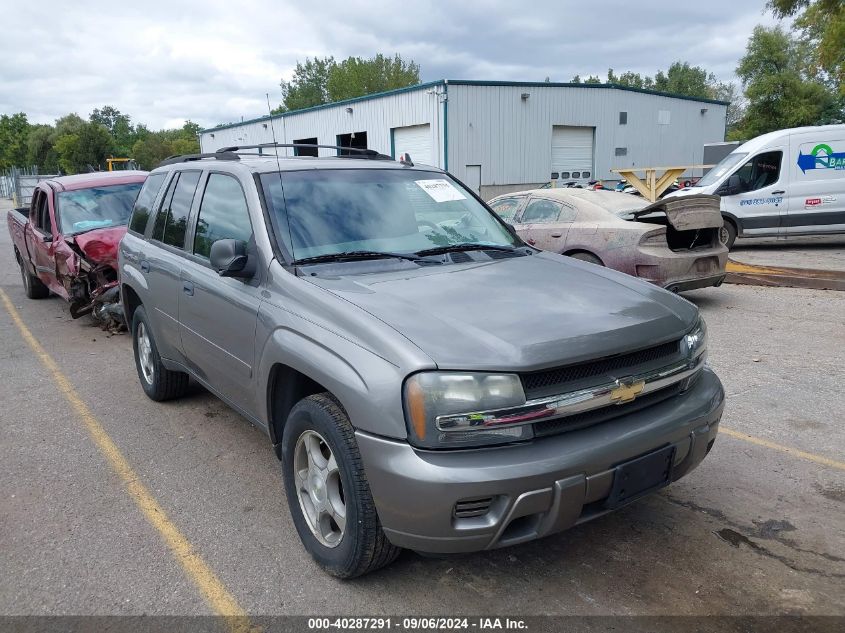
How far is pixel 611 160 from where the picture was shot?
2759cm

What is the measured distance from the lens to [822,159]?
1248 cm

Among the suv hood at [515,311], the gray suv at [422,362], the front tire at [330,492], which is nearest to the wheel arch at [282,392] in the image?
the gray suv at [422,362]

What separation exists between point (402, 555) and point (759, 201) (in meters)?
12.2

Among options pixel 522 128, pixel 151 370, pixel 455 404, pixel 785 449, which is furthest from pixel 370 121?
pixel 455 404

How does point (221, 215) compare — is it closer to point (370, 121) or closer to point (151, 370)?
point (151, 370)

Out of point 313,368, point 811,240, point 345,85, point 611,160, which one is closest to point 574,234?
point 313,368

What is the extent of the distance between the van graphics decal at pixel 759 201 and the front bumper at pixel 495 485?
11909 millimetres

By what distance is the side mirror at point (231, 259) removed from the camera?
3.34 m

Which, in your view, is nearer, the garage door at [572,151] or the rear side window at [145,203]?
the rear side window at [145,203]

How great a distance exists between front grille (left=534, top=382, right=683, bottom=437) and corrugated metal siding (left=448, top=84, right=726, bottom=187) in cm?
2126

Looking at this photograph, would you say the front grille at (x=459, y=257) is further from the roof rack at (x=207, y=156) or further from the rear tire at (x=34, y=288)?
the rear tire at (x=34, y=288)

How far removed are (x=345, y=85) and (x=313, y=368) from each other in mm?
77634

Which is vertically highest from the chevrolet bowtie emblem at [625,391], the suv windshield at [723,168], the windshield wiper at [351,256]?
the suv windshield at [723,168]

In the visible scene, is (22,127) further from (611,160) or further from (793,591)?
(793,591)
